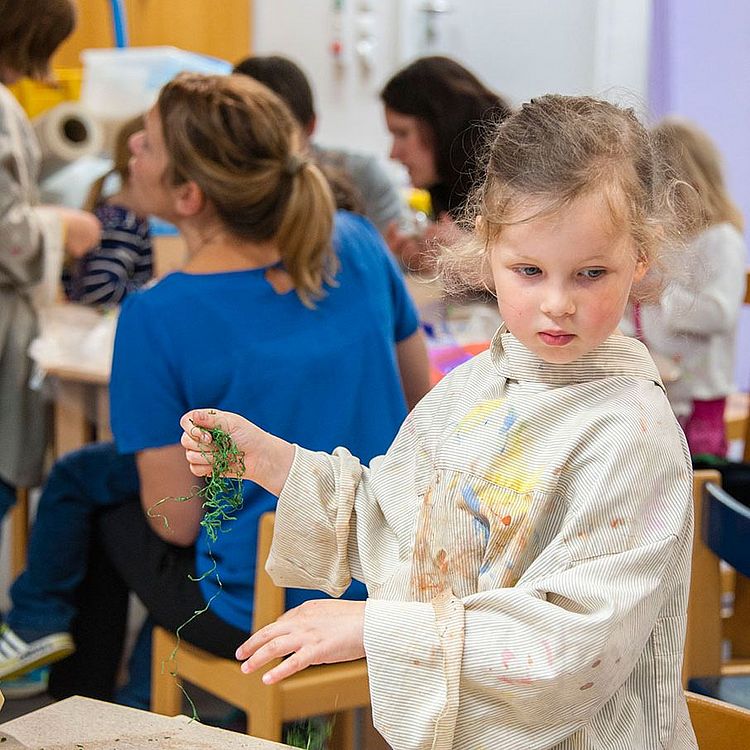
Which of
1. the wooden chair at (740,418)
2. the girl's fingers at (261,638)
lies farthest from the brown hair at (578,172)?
the wooden chair at (740,418)

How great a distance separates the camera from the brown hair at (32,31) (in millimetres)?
2152

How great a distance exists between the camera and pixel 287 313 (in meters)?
1.48

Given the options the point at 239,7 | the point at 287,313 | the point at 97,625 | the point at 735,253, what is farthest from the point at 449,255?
the point at 239,7

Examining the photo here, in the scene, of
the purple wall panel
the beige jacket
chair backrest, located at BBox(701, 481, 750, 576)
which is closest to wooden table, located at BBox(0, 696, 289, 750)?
chair backrest, located at BBox(701, 481, 750, 576)

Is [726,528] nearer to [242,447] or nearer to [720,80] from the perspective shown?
[242,447]

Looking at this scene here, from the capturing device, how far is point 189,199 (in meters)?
1.56

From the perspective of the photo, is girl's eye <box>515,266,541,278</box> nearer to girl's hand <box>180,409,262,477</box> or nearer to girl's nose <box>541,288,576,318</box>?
girl's nose <box>541,288,576,318</box>

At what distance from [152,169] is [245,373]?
365 mm

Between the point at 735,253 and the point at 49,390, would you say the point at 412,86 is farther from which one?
the point at 49,390

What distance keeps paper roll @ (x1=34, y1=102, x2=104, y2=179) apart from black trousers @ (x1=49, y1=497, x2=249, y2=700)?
4.16 feet

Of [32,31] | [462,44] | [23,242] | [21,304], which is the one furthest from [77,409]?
[462,44]

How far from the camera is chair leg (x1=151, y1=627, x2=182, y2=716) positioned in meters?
1.46

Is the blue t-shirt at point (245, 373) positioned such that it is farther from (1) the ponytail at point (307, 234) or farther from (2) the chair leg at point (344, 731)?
(2) the chair leg at point (344, 731)

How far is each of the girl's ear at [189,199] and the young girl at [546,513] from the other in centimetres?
72
